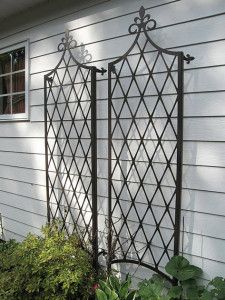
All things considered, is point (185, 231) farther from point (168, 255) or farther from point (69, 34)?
point (69, 34)

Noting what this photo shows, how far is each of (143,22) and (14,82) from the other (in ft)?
7.35

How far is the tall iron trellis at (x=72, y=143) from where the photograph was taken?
3.27 metres

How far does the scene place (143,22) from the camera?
2807mm

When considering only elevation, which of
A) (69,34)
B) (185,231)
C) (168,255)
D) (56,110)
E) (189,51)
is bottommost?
(168,255)

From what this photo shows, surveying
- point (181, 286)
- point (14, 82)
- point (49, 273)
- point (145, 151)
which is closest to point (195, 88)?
point (145, 151)

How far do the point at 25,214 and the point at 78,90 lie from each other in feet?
5.69

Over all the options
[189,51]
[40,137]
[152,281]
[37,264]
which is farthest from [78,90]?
[152,281]

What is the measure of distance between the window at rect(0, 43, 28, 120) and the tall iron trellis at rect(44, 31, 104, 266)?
1.83ft

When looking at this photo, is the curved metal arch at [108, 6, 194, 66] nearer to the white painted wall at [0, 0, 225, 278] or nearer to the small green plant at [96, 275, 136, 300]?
the white painted wall at [0, 0, 225, 278]

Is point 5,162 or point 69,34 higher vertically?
point 69,34

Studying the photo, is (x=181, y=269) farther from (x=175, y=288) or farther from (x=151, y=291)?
(x=151, y=291)

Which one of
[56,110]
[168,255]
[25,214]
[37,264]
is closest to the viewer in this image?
[168,255]

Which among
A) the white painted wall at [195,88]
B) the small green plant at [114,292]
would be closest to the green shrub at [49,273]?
the small green plant at [114,292]

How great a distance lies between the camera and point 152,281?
2.68 meters
